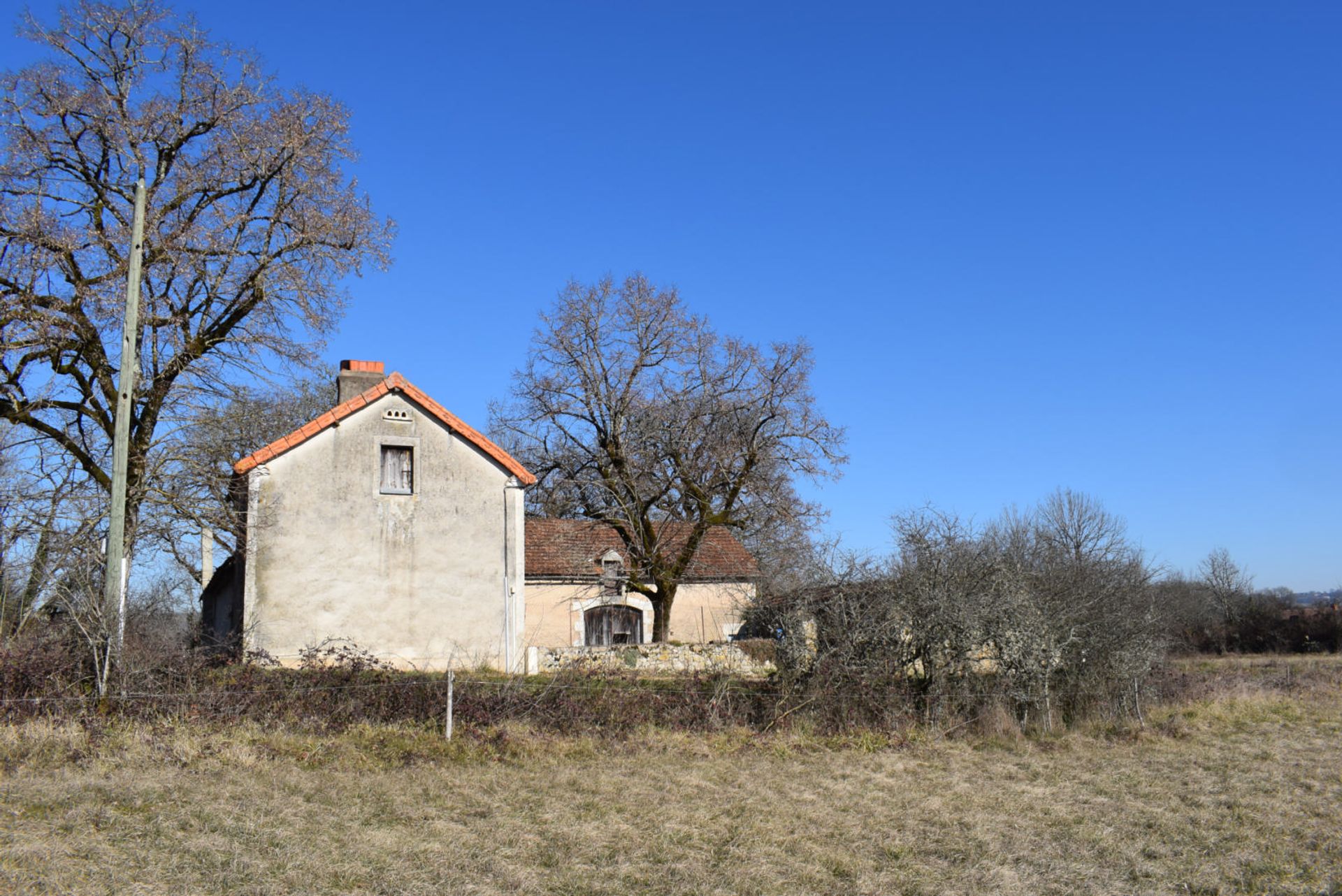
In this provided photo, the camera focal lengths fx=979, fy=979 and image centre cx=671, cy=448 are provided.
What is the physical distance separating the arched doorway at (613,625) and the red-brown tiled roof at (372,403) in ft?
33.4

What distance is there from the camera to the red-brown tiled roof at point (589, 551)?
30.9m

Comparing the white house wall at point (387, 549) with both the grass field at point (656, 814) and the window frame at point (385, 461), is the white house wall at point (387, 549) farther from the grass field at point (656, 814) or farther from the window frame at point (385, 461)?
the grass field at point (656, 814)

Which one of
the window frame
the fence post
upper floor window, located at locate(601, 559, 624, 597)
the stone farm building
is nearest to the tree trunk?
upper floor window, located at locate(601, 559, 624, 597)

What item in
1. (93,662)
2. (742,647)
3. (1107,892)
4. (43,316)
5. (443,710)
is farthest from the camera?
(742,647)

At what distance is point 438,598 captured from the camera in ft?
68.7

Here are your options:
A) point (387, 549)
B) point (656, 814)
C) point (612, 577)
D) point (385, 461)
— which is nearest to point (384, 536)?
point (387, 549)

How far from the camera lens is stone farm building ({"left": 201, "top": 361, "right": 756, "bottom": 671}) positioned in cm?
1978

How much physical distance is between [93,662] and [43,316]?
22.7 feet

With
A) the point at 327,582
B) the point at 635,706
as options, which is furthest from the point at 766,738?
the point at 327,582

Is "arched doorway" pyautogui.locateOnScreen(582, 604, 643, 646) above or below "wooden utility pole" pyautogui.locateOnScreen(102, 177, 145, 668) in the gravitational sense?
below

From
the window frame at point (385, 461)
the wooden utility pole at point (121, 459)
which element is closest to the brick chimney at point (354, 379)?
the window frame at point (385, 461)

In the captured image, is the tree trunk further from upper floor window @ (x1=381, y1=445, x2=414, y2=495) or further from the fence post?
the fence post

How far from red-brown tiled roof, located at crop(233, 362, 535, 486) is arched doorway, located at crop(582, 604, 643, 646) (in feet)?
33.4

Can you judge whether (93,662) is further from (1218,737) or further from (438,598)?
(1218,737)
